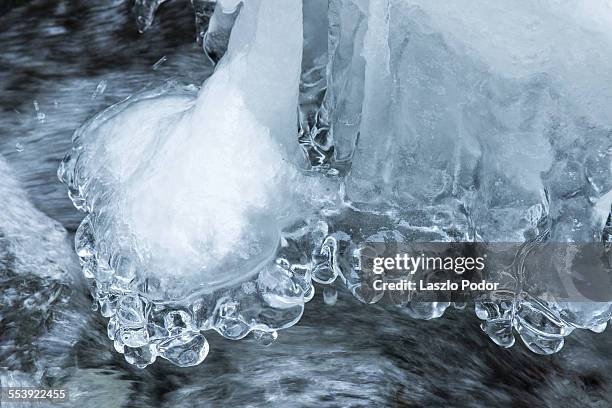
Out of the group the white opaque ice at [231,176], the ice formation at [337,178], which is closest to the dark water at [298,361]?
the ice formation at [337,178]

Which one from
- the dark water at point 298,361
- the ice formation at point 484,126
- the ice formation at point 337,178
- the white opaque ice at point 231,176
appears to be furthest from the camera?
→ the dark water at point 298,361

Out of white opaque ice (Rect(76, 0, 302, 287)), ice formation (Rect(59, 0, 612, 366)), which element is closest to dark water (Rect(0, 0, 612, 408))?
ice formation (Rect(59, 0, 612, 366))

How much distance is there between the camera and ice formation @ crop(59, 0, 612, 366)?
228 cm

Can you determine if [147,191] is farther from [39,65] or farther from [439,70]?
[39,65]

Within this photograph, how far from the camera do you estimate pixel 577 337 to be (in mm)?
3062

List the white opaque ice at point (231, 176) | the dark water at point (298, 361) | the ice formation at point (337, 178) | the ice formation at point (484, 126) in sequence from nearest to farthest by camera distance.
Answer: the ice formation at point (484, 126) → the ice formation at point (337, 178) → the white opaque ice at point (231, 176) → the dark water at point (298, 361)

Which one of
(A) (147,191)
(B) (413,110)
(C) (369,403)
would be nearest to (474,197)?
(B) (413,110)

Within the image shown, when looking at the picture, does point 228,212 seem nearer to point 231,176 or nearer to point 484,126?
point 231,176

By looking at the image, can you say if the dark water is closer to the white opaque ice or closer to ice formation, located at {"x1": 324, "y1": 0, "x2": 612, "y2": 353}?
ice formation, located at {"x1": 324, "y1": 0, "x2": 612, "y2": 353}

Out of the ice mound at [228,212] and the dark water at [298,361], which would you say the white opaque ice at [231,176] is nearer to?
the ice mound at [228,212]

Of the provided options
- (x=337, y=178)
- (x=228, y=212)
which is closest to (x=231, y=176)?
(x=228, y=212)

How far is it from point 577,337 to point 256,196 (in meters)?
1.45

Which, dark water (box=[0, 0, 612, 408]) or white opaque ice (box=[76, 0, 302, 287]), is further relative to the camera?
dark water (box=[0, 0, 612, 408])

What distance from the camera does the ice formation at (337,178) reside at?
2281 mm
